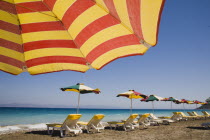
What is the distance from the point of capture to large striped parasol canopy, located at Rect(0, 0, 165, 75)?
1.44 m

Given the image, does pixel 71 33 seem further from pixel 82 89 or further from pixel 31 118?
pixel 31 118

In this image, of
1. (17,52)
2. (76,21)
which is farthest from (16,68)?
(76,21)

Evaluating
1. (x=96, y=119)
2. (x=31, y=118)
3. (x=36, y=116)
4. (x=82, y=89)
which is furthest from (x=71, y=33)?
(x=36, y=116)

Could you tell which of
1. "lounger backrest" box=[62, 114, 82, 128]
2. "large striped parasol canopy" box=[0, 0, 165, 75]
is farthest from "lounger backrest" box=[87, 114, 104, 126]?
"large striped parasol canopy" box=[0, 0, 165, 75]

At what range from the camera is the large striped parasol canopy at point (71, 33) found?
56.8 inches

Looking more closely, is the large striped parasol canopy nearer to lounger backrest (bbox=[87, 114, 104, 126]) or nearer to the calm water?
lounger backrest (bbox=[87, 114, 104, 126])

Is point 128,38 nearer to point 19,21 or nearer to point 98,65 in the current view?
point 98,65

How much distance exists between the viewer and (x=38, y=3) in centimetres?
175

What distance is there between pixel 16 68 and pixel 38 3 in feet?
2.95

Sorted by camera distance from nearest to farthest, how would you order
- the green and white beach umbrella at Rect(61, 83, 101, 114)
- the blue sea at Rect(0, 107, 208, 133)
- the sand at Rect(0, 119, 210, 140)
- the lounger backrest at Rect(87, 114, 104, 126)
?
the sand at Rect(0, 119, 210, 140) < the lounger backrest at Rect(87, 114, 104, 126) < the green and white beach umbrella at Rect(61, 83, 101, 114) < the blue sea at Rect(0, 107, 208, 133)

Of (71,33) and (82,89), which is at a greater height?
(82,89)

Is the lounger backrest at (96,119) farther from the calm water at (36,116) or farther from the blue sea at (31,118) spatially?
the calm water at (36,116)

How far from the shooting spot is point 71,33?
1903mm

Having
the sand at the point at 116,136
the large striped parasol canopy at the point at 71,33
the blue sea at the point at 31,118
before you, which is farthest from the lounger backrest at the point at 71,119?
the large striped parasol canopy at the point at 71,33
